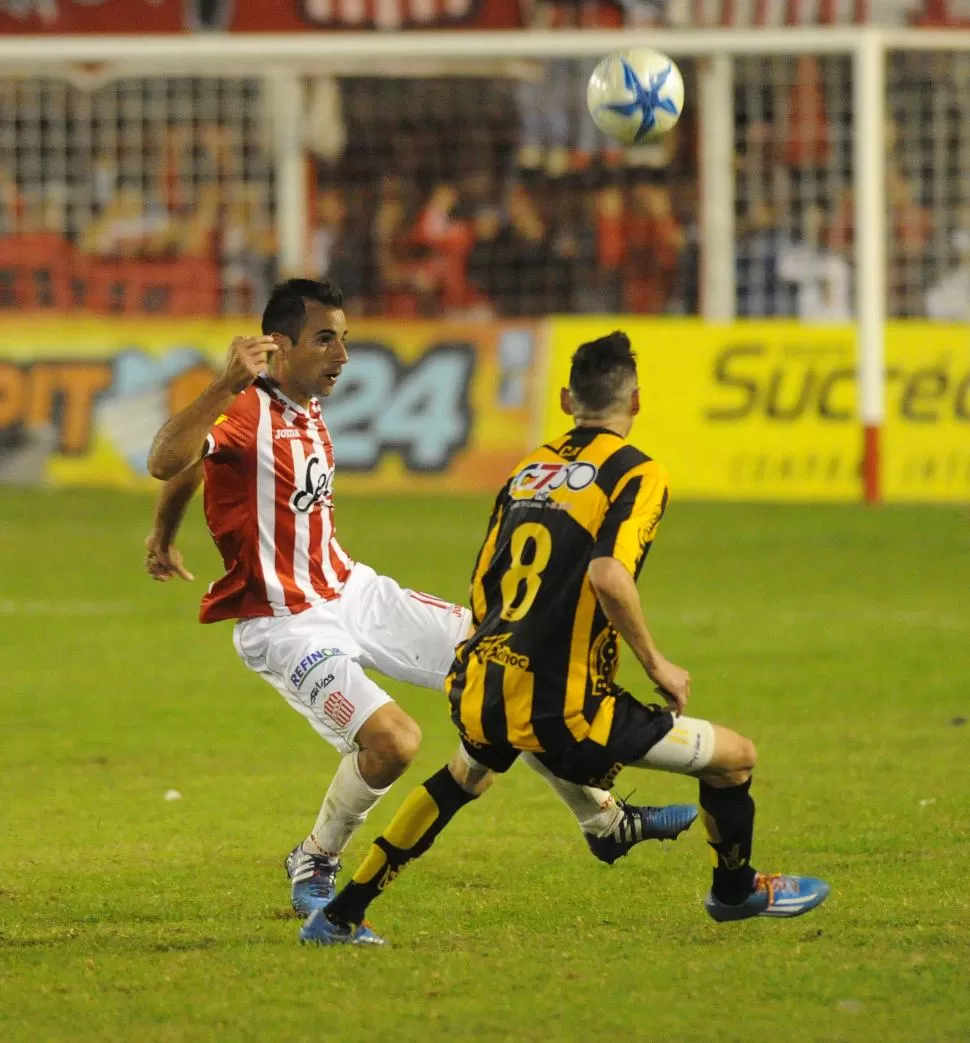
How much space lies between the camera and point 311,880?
639cm

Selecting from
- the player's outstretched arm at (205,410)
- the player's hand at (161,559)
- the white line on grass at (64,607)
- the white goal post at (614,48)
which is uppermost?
the white goal post at (614,48)

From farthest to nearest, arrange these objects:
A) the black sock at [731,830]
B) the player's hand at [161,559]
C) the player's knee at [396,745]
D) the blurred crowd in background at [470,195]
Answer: the blurred crowd in background at [470,195] < the player's hand at [161,559] < the player's knee at [396,745] < the black sock at [731,830]

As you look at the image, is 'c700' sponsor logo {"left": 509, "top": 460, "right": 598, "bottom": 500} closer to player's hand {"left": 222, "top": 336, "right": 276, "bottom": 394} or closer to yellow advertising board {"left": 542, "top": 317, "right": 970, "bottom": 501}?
player's hand {"left": 222, "top": 336, "right": 276, "bottom": 394}

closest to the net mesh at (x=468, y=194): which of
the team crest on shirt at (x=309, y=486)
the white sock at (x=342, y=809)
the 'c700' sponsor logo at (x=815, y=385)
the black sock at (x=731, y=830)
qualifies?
the 'c700' sponsor logo at (x=815, y=385)

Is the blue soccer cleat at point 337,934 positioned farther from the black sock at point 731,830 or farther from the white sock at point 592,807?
the black sock at point 731,830

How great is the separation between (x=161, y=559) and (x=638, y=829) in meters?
1.83

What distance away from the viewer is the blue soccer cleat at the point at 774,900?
593 cm

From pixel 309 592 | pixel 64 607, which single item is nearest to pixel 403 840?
pixel 309 592

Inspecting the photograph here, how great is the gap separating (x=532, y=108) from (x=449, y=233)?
1.66 meters

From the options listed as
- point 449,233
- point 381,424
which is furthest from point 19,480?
point 449,233

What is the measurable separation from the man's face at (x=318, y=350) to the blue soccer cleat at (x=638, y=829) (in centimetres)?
164

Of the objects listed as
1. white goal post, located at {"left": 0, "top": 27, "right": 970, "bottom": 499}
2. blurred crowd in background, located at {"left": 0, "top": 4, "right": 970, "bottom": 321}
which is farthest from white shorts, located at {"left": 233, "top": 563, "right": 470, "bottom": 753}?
blurred crowd in background, located at {"left": 0, "top": 4, "right": 970, "bottom": 321}

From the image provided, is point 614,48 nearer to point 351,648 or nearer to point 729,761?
point 351,648

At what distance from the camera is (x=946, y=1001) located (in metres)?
5.29
